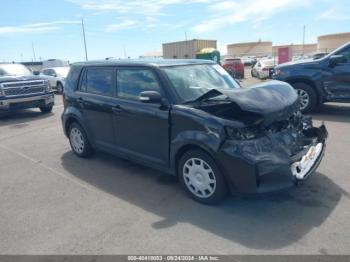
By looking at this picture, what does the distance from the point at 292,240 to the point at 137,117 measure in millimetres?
2490

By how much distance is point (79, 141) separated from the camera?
5.92 meters

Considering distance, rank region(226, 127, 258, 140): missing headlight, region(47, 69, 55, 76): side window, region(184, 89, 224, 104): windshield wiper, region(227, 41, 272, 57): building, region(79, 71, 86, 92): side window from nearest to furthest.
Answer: region(226, 127, 258, 140): missing headlight
region(184, 89, 224, 104): windshield wiper
region(79, 71, 86, 92): side window
region(47, 69, 55, 76): side window
region(227, 41, 272, 57): building

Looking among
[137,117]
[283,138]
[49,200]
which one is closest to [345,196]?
[283,138]

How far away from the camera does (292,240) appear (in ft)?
10.1

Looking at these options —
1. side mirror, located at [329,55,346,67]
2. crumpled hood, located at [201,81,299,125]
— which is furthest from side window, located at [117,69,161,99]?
side mirror, located at [329,55,346,67]

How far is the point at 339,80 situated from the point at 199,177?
5.84 meters

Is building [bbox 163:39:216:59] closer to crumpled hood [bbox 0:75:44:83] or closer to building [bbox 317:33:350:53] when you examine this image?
crumpled hood [bbox 0:75:44:83]

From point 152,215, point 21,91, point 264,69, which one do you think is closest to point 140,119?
point 152,215

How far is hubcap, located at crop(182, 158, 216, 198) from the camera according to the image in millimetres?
3736

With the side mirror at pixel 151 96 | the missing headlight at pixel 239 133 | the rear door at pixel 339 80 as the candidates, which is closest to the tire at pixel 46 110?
the side mirror at pixel 151 96

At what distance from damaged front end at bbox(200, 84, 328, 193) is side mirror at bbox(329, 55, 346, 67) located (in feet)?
16.2

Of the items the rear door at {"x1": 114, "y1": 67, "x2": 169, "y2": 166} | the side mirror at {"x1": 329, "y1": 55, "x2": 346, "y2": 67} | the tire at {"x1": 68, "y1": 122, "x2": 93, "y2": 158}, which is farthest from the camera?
the side mirror at {"x1": 329, "y1": 55, "x2": 346, "y2": 67}

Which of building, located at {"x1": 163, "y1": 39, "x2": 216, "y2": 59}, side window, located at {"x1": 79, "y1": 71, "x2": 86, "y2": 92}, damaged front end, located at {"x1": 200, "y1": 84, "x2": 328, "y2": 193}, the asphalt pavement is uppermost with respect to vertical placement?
building, located at {"x1": 163, "y1": 39, "x2": 216, "y2": 59}

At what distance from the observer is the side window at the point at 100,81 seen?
16.3 ft
